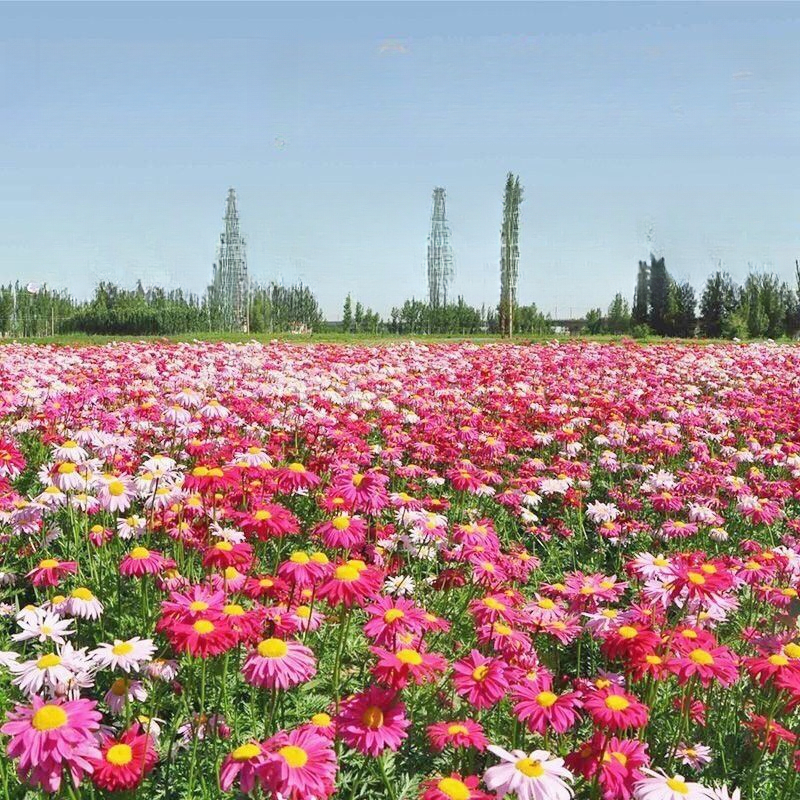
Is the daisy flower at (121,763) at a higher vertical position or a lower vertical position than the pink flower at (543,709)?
lower

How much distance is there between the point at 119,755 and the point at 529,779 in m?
1.04

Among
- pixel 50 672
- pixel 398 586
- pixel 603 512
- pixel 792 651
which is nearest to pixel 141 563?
pixel 50 672

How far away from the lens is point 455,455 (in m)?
5.70

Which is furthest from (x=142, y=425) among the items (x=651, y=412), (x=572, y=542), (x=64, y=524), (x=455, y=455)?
(x=651, y=412)

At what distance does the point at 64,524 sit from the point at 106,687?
Result: 5.37 ft

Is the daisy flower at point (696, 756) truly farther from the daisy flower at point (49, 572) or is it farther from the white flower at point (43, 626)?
the daisy flower at point (49, 572)

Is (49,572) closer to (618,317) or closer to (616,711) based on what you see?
(616,711)

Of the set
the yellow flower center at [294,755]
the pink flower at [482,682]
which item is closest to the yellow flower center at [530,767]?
the pink flower at [482,682]

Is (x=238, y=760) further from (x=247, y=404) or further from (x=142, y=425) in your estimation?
(x=247, y=404)

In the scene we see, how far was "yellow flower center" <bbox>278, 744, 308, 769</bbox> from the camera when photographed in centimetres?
157

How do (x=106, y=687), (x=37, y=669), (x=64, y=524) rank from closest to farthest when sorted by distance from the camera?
(x=37, y=669)
(x=106, y=687)
(x=64, y=524)

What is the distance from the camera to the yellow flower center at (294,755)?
1.57 meters

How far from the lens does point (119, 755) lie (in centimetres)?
186

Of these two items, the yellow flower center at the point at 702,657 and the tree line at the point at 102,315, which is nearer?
the yellow flower center at the point at 702,657
